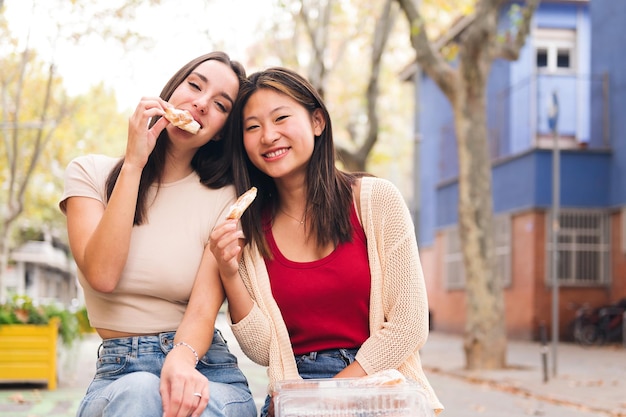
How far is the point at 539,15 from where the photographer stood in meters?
23.8

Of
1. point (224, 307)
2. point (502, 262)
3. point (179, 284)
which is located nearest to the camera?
point (179, 284)

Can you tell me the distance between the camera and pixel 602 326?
63.5 feet

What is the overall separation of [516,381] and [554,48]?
13.9 m

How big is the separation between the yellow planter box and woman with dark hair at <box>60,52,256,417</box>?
809 centimetres

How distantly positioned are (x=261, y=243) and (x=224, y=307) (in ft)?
1.27

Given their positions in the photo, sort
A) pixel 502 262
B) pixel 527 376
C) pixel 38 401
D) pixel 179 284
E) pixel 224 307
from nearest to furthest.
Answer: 1. pixel 179 284
2. pixel 224 307
3. pixel 38 401
4. pixel 527 376
5. pixel 502 262

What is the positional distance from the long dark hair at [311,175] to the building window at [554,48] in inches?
830

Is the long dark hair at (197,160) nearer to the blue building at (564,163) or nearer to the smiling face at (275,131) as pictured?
the smiling face at (275,131)

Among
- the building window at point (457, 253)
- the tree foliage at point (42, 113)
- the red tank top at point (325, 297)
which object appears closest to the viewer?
the red tank top at point (325, 297)

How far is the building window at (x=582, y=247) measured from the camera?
21094mm

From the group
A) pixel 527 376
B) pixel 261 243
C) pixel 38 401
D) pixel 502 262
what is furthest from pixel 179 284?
pixel 502 262

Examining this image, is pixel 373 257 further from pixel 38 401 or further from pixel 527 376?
pixel 527 376

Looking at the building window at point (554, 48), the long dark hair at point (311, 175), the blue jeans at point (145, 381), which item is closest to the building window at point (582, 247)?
the building window at point (554, 48)

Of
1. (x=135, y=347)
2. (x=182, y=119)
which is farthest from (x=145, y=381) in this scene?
(x=182, y=119)
